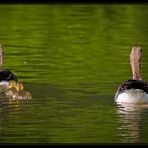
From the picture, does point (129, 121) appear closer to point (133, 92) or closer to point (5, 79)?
point (133, 92)

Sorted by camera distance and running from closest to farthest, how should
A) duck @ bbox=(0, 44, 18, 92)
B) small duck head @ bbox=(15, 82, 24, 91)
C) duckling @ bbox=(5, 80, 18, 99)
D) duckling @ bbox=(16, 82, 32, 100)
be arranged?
duckling @ bbox=(16, 82, 32, 100) < duckling @ bbox=(5, 80, 18, 99) < small duck head @ bbox=(15, 82, 24, 91) < duck @ bbox=(0, 44, 18, 92)

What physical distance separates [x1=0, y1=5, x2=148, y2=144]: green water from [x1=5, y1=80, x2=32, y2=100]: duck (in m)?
0.22

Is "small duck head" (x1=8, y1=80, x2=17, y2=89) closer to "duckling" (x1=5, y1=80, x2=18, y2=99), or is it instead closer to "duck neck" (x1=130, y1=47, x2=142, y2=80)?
"duckling" (x1=5, y1=80, x2=18, y2=99)

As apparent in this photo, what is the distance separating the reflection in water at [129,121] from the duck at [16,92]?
217 centimetres

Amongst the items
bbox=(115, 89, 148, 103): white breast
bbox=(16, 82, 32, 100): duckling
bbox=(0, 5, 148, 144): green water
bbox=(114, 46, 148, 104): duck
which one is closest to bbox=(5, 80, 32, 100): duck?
bbox=(16, 82, 32, 100): duckling

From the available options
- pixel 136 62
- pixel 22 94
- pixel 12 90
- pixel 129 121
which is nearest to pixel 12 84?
pixel 12 90

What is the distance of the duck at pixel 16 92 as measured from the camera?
19.9 m

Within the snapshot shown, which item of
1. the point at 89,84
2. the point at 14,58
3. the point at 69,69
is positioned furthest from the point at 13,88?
the point at 14,58

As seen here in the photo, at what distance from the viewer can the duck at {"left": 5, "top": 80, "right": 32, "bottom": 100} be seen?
19.9 meters

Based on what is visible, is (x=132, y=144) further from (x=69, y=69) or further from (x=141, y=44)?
(x=141, y=44)

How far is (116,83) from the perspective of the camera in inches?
869

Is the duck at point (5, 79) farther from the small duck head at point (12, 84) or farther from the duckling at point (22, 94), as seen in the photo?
the duckling at point (22, 94)

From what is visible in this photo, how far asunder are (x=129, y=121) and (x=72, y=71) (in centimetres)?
671

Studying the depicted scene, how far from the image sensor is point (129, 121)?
57.9 ft
